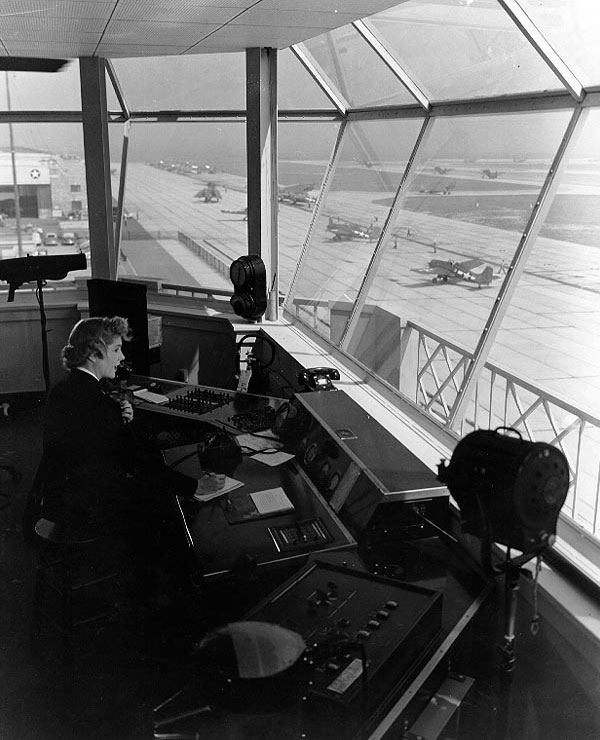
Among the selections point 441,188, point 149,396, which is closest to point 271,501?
point 149,396

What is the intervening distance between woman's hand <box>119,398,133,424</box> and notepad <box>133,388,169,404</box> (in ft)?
0.33

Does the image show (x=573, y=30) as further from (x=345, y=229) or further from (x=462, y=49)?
(x=345, y=229)

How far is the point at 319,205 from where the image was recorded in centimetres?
598

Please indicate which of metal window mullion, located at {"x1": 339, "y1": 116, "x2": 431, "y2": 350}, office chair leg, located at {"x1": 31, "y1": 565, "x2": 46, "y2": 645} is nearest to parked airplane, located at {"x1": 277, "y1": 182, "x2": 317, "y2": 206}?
metal window mullion, located at {"x1": 339, "y1": 116, "x2": 431, "y2": 350}

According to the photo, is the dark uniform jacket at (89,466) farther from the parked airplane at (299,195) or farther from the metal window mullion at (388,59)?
the parked airplane at (299,195)

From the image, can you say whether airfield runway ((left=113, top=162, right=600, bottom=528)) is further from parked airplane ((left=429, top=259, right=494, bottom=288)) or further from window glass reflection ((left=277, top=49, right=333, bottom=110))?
window glass reflection ((left=277, top=49, right=333, bottom=110))

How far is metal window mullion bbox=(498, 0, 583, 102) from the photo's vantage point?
10.0 ft

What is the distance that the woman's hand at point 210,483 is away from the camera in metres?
2.68

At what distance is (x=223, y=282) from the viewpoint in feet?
19.4

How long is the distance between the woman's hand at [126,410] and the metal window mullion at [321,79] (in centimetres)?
316

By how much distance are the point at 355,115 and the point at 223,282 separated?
1.68 m

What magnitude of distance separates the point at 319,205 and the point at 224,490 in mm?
3795

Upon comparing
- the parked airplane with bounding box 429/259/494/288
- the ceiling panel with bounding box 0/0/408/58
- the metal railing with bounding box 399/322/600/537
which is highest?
the ceiling panel with bounding box 0/0/408/58

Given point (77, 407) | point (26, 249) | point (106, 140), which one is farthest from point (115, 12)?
point (26, 249)
